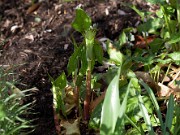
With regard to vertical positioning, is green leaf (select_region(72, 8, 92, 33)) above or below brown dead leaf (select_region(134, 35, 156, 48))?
above

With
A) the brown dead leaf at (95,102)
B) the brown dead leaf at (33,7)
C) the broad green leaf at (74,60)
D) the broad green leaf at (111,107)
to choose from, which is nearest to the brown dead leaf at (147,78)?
the brown dead leaf at (95,102)

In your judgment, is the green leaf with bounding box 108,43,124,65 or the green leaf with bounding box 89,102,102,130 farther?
the green leaf with bounding box 108,43,124,65

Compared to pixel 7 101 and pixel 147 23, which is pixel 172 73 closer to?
pixel 147 23

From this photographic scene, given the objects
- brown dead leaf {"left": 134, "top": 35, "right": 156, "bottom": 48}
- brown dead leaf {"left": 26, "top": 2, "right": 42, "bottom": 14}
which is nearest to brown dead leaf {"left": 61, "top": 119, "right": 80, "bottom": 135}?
brown dead leaf {"left": 134, "top": 35, "right": 156, "bottom": 48}

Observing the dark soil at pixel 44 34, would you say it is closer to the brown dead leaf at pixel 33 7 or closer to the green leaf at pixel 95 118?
the brown dead leaf at pixel 33 7

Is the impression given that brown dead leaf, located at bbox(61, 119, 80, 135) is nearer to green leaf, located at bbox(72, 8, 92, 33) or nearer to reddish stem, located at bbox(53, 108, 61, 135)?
reddish stem, located at bbox(53, 108, 61, 135)

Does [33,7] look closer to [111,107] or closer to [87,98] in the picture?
[87,98]
